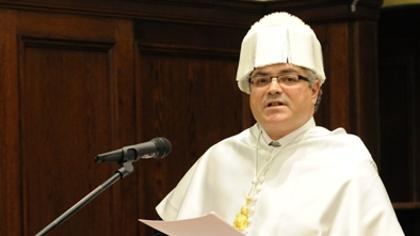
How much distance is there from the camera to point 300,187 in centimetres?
280

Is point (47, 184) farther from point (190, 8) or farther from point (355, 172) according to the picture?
point (355, 172)

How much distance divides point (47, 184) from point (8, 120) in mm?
336

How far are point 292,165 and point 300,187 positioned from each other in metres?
0.12

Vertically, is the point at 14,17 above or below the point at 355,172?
above

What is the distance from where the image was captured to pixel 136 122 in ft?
13.7

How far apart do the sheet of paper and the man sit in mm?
319

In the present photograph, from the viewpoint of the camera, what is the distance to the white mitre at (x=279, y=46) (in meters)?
2.82

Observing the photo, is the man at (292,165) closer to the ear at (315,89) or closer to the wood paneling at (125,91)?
the ear at (315,89)

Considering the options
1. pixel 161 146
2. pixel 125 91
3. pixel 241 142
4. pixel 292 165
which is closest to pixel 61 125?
pixel 125 91

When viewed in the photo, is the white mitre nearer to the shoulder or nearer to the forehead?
the forehead

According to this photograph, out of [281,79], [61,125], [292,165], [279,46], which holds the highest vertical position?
[279,46]

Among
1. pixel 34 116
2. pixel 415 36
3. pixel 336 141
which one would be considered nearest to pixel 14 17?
pixel 34 116

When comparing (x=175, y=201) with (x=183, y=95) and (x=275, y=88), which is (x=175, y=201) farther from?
(x=183, y=95)

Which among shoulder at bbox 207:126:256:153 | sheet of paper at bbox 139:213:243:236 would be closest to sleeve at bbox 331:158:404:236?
sheet of paper at bbox 139:213:243:236
